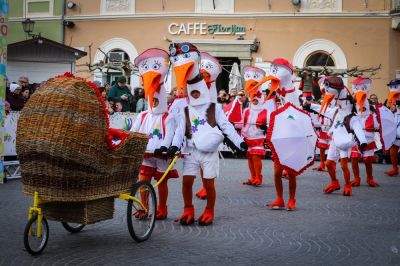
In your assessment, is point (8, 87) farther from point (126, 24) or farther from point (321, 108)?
point (126, 24)

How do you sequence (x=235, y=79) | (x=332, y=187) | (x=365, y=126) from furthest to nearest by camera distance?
(x=235, y=79) < (x=365, y=126) < (x=332, y=187)

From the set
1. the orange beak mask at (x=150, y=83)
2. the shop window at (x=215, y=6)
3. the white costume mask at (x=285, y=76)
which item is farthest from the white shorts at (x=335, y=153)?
the shop window at (x=215, y=6)

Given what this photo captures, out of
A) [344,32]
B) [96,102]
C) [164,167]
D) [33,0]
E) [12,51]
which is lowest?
[164,167]

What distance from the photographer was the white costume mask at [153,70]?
9.02m

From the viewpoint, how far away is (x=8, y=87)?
51.4 ft

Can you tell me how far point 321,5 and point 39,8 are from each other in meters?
12.4

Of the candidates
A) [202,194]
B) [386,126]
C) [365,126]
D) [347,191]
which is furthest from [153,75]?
[386,126]

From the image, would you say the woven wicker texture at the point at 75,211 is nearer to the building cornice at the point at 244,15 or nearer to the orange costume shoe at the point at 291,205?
the orange costume shoe at the point at 291,205

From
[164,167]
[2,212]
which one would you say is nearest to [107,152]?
[164,167]

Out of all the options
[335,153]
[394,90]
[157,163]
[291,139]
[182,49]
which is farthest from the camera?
[394,90]

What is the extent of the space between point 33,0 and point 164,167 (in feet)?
79.0

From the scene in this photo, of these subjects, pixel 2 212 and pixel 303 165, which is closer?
pixel 2 212

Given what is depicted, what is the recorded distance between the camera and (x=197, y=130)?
8.86 meters

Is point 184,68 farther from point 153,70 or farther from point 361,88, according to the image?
point 361,88
